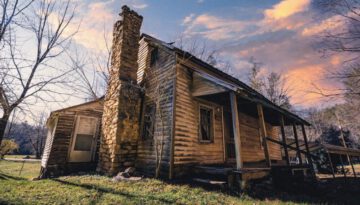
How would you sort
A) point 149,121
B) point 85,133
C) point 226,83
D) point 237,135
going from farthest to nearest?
1. point 85,133
2. point 149,121
3. point 226,83
4. point 237,135

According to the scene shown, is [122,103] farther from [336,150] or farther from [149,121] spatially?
[336,150]

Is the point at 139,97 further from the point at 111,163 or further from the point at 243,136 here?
the point at 243,136

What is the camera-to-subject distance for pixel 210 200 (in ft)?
17.2

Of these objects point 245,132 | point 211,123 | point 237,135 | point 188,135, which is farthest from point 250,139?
point 237,135

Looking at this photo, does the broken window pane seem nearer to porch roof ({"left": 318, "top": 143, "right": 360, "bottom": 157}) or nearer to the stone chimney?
the stone chimney

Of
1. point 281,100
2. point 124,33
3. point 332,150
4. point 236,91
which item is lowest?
point 332,150

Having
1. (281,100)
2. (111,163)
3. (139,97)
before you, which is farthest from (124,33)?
(281,100)

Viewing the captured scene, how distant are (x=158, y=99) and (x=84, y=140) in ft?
18.3

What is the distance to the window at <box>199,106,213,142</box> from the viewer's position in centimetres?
927

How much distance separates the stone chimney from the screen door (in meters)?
2.13

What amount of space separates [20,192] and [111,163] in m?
3.00

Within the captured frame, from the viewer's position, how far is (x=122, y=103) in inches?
348

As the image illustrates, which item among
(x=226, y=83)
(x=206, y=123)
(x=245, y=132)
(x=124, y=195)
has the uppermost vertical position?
(x=226, y=83)

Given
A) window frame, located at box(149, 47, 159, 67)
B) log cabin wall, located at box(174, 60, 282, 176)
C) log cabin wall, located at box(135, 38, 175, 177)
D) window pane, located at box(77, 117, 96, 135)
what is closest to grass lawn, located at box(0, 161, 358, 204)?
log cabin wall, located at box(174, 60, 282, 176)
